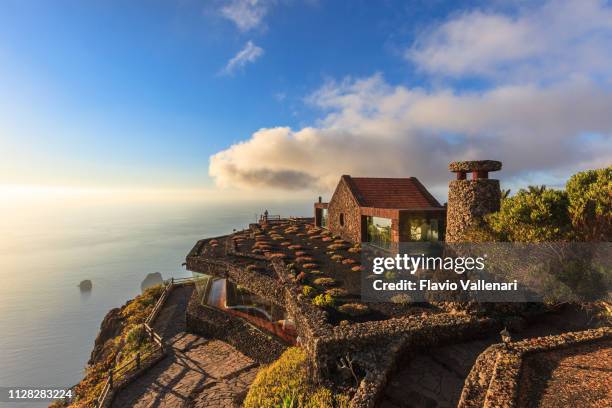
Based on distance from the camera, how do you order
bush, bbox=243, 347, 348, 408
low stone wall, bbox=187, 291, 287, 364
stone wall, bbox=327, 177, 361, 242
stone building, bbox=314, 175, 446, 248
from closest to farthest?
bush, bbox=243, 347, 348, 408 → low stone wall, bbox=187, 291, 287, 364 → stone building, bbox=314, 175, 446, 248 → stone wall, bbox=327, 177, 361, 242

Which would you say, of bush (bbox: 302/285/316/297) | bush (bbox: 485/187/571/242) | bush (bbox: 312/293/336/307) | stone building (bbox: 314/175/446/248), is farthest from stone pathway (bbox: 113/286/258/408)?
bush (bbox: 485/187/571/242)

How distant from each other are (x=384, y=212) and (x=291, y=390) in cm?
1771

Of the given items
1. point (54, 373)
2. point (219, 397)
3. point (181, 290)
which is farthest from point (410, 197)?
point (54, 373)

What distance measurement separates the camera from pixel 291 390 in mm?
13570

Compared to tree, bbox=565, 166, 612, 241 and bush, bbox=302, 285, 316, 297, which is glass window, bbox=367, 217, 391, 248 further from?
tree, bbox=565, 166, 612, 241

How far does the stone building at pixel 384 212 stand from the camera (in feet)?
85.7

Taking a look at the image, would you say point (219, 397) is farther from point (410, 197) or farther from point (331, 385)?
point (410, 197)

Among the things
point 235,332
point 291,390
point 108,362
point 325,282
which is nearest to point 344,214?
point 325,282

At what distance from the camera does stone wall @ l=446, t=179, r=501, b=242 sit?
19.0 metres

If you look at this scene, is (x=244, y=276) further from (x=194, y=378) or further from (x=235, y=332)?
(x=194, y=378)

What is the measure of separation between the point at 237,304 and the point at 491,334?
1893cm

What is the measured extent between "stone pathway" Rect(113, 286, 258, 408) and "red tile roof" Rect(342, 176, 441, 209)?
62.9 feet

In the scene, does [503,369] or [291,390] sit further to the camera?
[291,390]

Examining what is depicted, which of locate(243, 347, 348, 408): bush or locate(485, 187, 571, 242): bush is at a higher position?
locate(485, 187, 571, 242): bush
